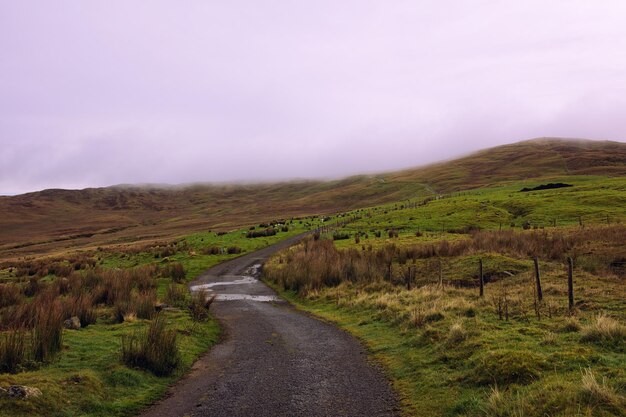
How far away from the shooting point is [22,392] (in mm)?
8617

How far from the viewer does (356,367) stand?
40.4 ft

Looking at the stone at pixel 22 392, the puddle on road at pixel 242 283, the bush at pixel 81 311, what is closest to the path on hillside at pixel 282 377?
the stone at pixel 22 392

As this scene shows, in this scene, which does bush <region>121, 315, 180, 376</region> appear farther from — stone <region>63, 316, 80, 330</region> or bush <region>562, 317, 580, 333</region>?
bush <region>562, 317, 580, 333</region>

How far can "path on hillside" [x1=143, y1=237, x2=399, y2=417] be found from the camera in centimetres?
934

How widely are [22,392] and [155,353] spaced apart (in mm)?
3677

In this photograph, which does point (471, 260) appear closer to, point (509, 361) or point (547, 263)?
point (547, 263)

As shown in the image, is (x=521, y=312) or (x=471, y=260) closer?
(x=521, y=312)

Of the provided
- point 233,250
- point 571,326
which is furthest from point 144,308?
point 233,250

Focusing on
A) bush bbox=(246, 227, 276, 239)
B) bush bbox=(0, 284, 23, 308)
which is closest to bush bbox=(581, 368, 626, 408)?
bush bbox=(0, 284, 23, 308)

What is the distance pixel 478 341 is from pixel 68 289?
2333cm

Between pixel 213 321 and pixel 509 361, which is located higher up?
pixel 509 361

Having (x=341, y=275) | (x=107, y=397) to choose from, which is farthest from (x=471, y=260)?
(x=107, y=397)

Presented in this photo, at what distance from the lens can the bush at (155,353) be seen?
11.9 metres

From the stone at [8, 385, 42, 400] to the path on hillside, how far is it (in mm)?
2091
